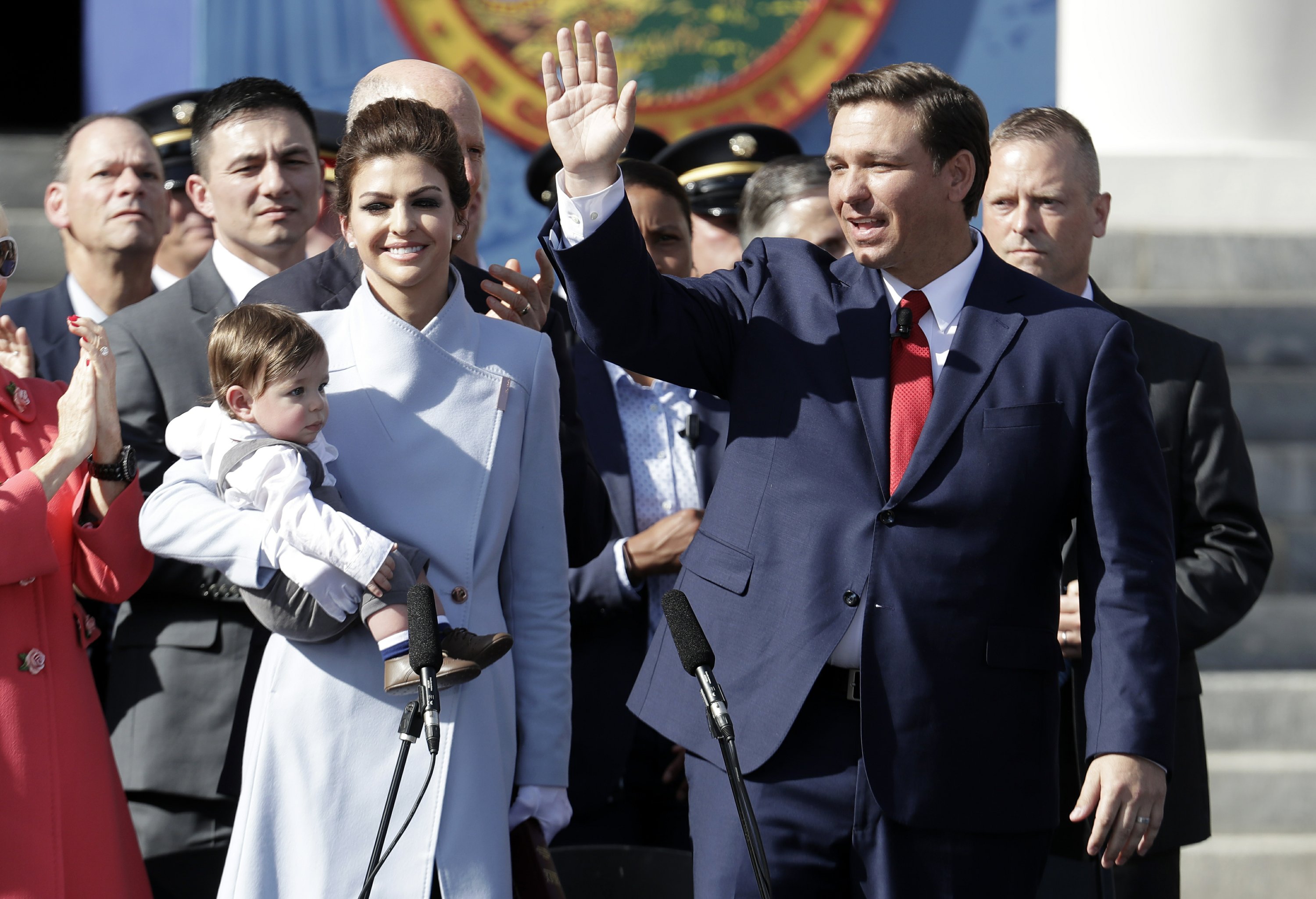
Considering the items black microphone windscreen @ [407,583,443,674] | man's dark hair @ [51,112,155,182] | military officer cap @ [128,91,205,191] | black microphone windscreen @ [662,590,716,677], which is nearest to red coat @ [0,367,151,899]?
black microphone windscreen @ [407,583,443,674]

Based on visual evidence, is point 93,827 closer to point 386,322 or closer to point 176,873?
point 176,873

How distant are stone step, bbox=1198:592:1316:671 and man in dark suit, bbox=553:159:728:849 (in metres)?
2.58

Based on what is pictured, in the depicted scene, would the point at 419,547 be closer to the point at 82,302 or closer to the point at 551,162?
the point at 82,302

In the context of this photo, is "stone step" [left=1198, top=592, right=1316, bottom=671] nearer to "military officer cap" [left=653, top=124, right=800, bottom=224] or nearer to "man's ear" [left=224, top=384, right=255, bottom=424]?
"military officer cap" [left=653, top=124, right=800, bottom=224]

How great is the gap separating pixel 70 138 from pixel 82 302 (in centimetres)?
51

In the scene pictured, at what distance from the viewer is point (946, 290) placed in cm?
273

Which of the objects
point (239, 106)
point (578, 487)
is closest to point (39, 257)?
point (239, 106)

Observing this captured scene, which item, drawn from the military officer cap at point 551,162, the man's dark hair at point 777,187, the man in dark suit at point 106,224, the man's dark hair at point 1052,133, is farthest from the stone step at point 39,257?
the man's dark hair at point 1052,133

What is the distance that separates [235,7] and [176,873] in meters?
5.05

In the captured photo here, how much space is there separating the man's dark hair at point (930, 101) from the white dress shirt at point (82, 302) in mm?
2326

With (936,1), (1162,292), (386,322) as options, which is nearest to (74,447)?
(386,322)

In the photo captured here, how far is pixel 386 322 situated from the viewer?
267 cm

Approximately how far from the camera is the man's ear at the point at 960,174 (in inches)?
109

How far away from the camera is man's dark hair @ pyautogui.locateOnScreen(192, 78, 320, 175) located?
3.68 metres
